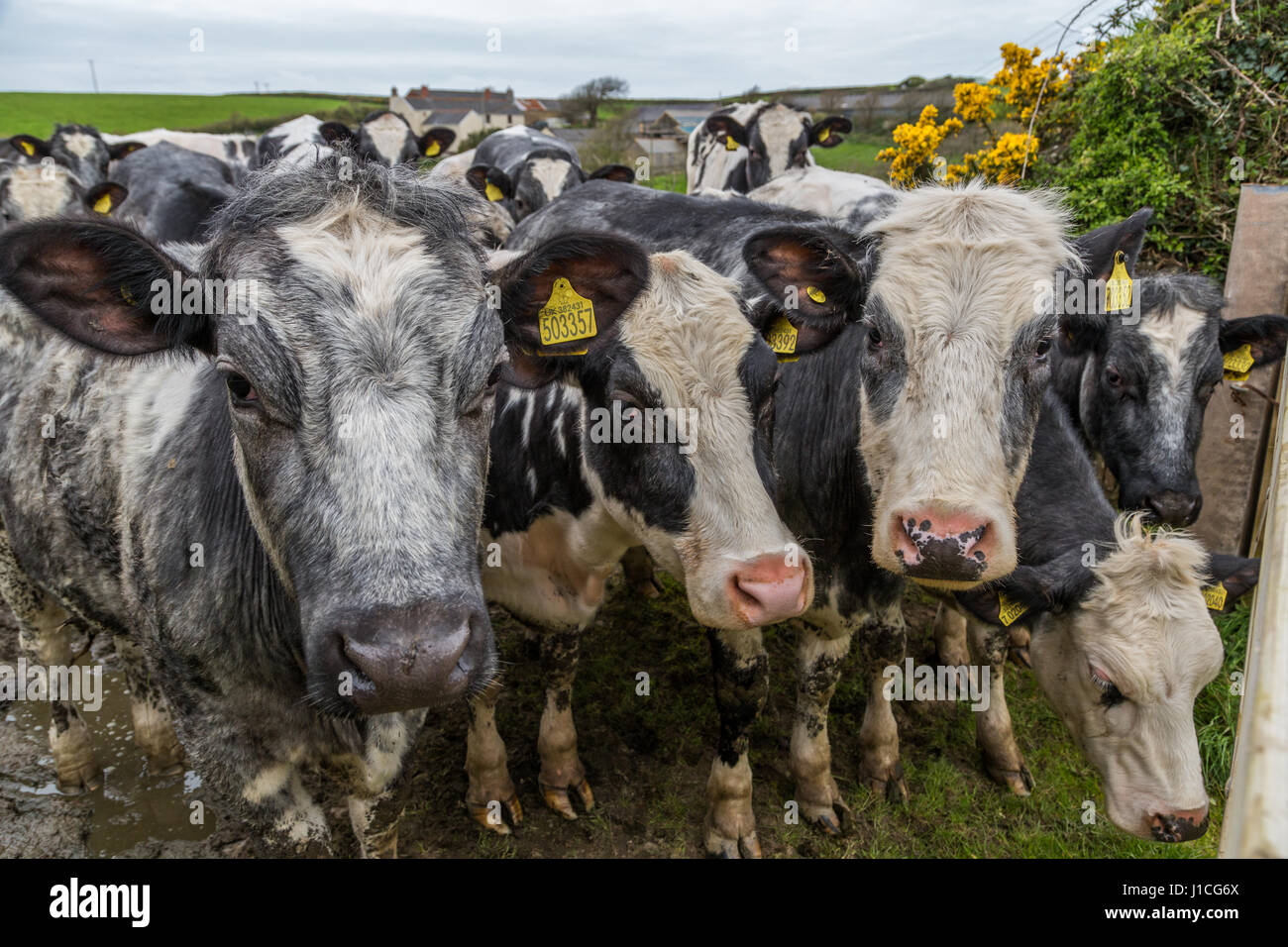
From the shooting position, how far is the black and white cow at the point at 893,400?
2.80 m

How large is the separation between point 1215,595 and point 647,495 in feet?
7.74

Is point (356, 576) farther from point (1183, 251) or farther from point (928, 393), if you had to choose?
point (1183, 251)

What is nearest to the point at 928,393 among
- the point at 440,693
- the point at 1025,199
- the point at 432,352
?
the point at 1025,199

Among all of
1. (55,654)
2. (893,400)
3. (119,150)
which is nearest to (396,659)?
(893,400)

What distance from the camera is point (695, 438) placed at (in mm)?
2961

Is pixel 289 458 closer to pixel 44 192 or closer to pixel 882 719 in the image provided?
pixel 882 719

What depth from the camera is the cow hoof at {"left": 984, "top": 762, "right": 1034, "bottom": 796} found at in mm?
4273

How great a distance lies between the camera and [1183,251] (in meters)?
6.27

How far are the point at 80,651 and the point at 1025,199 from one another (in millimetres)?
5445

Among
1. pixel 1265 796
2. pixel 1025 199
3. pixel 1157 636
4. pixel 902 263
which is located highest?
pixel 1025 199
